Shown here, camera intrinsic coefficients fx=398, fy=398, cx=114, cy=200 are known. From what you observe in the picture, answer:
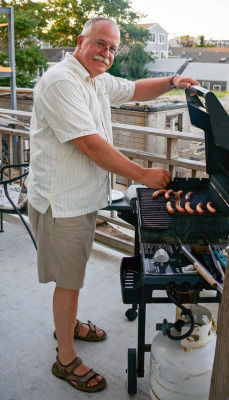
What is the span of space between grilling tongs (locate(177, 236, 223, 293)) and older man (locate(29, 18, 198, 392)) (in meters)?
0.36

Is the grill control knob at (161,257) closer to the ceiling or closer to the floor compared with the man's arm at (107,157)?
closer to the floor

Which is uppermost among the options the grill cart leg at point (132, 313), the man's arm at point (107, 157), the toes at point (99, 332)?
the man's arm at point (107, 157)

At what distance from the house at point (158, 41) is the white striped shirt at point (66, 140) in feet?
150

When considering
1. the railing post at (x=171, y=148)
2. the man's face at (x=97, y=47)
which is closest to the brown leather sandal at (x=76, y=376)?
the man's face at (x=97, y=47)

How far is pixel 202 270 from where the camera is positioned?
1.37 meters

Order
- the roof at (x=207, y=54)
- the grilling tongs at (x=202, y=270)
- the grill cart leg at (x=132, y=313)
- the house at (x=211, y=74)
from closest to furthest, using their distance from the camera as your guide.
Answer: the grilling tongs at (x=202, y=270), the grill cart leg at (x=132, y=313), the house at (x=211, y=74), the roof at (x=207, y=54)

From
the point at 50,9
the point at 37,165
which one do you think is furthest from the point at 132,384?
the point at 50,9

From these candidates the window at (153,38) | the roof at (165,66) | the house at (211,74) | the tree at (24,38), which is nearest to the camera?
the tree at (24,38)

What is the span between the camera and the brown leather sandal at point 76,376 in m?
1.97

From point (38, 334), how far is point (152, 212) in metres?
1.18

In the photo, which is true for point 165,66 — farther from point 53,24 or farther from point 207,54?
point 53,24

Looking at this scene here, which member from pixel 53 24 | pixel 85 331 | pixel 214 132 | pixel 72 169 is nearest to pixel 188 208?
pixel 214 132

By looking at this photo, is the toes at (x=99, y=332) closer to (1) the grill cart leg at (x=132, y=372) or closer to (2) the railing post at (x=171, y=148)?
(1) the grill cart leg at (x=132, y=372)

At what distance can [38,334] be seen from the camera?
7.88ft
